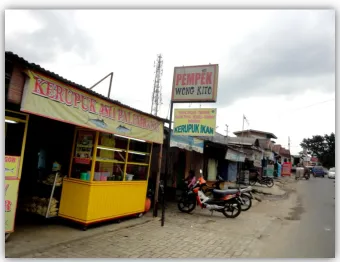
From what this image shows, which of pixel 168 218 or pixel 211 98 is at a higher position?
pixel 211 98

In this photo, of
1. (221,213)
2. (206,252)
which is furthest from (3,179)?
(221,213)

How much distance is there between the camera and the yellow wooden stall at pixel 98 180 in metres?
6.49

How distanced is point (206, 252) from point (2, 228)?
3.60 metres

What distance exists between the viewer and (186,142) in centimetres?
984

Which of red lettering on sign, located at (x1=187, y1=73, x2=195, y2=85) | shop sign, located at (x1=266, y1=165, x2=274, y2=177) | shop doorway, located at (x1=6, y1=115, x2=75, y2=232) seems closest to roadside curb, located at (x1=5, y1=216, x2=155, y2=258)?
shop doorway, located at (x1=6, y1=115, x2=75, y2=232)

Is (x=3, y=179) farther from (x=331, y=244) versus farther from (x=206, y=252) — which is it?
(x=331, y=244)

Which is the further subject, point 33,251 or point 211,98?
point 211,98

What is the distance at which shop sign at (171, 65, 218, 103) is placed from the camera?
7.21m

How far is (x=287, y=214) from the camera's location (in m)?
10.7

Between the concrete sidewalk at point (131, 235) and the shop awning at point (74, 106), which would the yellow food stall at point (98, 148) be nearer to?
the shop awning at point (74, 106)

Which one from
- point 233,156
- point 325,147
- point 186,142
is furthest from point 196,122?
point 325,147

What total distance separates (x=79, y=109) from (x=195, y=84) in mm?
3160

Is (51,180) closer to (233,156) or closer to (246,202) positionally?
(246,202)

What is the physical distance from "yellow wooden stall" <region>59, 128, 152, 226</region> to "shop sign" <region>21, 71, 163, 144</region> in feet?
1.68
